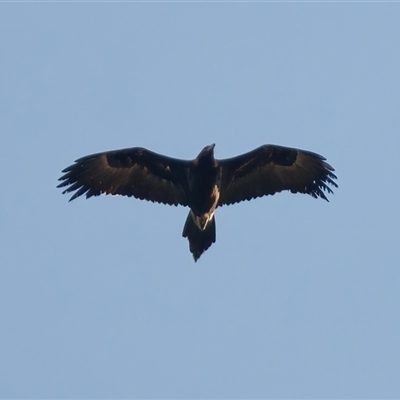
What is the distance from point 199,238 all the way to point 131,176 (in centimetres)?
163

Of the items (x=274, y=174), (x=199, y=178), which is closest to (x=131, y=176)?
(x=199, y=178)

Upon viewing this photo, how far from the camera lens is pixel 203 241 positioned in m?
16.2

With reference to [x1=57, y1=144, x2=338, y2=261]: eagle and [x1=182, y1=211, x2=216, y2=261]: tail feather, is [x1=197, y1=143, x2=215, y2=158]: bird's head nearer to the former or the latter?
[x1=57, y1=144, x2=338, y2=261]: eagle

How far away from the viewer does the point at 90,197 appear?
16469 millimetres

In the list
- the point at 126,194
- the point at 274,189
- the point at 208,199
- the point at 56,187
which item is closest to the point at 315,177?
the point at 274,189

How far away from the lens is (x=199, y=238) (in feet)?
53.2

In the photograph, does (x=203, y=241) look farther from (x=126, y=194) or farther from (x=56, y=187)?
(x=56, y=187)

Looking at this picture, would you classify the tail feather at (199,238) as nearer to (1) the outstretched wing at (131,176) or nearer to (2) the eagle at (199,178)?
(2) the eagle at (199,178)

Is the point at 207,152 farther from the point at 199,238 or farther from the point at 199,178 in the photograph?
the point at 199,238

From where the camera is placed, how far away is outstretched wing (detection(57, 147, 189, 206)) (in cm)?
1645

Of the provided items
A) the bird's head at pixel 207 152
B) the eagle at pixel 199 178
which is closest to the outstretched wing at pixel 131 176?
the eagle at pixel 199 178

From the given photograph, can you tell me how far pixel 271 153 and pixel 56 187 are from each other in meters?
3.78

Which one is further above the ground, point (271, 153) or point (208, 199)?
point (271, 153)

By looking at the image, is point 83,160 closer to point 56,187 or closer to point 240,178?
point 56,187
